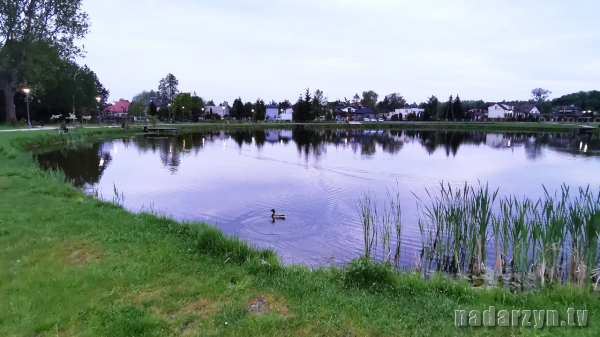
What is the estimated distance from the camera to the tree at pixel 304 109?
8125 centimetres

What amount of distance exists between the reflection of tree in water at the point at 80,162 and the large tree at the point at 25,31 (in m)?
14.3

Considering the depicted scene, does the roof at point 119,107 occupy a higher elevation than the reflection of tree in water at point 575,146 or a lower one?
higher

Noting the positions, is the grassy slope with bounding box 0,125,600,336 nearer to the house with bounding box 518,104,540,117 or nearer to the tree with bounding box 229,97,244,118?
the tree with bounding box 229,97,244,118

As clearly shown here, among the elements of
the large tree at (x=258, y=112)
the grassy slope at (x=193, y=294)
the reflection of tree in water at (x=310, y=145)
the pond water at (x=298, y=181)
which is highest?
the large tree at (x=258, y=112)

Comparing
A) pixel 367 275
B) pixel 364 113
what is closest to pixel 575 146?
pixel 367 275

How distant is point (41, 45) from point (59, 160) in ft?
74.7

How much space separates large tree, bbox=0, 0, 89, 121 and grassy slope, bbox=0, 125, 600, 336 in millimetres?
37558

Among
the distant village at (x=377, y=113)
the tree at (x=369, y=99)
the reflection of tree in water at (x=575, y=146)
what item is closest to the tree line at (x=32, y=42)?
the reflection of tree in water at (x=575, y=146)

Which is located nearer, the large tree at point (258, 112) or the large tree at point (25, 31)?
the large tree at point (25, 31)

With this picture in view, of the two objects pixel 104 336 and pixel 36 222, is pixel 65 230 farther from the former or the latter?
pixel 104 336

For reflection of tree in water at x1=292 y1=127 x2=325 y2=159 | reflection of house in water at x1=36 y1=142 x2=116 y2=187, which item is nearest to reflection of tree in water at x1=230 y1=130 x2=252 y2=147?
reflection of tree in water at x1=292 y1=127 x2=325 y2=159

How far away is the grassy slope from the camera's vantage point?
428 centimetres

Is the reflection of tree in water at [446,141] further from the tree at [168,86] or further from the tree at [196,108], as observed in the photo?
the tree at [168,86]

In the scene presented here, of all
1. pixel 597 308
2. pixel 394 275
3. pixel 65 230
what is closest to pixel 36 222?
pixel 65 230
